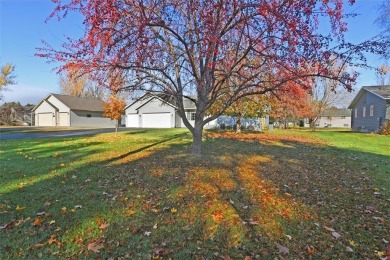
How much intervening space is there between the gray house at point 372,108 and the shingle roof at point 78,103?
110ft

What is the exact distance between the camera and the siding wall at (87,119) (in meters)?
38.6

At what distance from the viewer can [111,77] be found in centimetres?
737

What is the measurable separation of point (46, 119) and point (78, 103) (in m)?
5.72

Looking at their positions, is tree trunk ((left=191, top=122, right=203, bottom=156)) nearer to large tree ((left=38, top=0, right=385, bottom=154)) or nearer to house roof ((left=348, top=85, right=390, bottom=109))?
large tree ((left=38, top=0, right=385, bottom=154))

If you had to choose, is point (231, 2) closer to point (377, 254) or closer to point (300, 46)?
point (300, 46)

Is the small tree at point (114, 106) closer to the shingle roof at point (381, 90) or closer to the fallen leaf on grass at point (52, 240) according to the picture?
the fallen leaf on grass at point (52, 240)

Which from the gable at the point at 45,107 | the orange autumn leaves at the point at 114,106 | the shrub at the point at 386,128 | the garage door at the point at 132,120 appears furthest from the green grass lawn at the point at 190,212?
the gable at the point at 45,107

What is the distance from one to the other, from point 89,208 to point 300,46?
4.93 m

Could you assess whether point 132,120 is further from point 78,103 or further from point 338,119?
point 338,119

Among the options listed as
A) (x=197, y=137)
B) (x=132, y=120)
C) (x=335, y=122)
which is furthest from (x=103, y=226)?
(x=335, y=122)

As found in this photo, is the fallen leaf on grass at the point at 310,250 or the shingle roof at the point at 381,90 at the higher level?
the shingle roof at the point at 381,90

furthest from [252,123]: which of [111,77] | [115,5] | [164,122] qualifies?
[115,5]

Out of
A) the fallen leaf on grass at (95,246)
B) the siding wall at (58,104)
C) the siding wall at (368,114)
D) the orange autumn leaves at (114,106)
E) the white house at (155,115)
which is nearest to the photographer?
the fallen leaf on grass at (95,246)

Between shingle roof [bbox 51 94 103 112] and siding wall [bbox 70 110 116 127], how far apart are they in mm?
642
